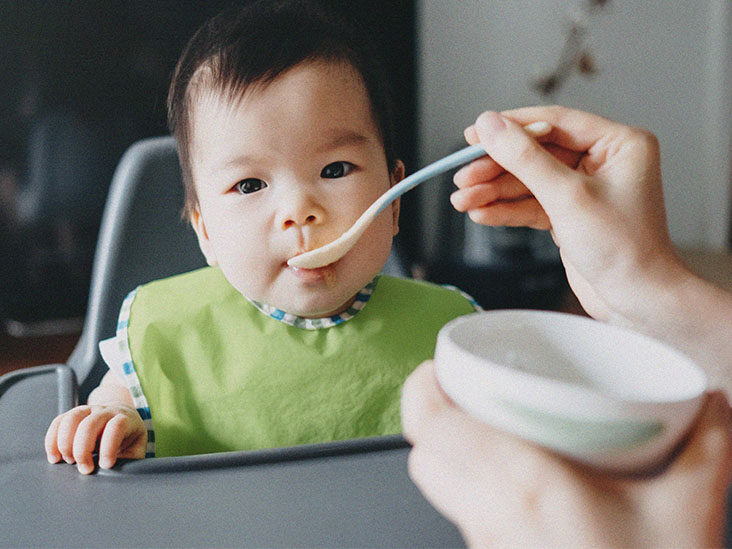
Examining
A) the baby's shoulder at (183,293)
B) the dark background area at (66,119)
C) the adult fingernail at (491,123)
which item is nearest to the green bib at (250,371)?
the baby's shoulder at (183,293)

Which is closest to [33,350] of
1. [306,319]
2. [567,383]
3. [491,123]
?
[306,319]

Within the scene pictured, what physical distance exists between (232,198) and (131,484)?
13.1 inches

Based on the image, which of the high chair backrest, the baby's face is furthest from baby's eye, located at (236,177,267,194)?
the high chair backrest

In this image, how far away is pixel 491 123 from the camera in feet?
1.88

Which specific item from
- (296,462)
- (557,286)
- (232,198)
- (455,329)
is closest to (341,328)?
(232,198)

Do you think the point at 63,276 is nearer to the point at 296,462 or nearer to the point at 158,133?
the point at 158,133

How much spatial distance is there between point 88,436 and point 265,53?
1.48 feet

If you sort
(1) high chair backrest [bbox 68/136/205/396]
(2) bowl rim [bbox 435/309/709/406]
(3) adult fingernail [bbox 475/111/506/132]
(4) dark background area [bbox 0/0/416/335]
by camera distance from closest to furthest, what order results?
(2) bowl rim [bbox 435/309/709/406] < (3) adult fingernail [bbox 475/111/506/132] < (1) high chair backrest [bbox 68/136/205/396] < (4) dark background area [bbox 0/0/416/335]

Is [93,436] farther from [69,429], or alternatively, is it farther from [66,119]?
[66,119]

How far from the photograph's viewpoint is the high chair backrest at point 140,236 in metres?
1.04

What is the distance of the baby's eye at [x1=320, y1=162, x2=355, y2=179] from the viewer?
76cm

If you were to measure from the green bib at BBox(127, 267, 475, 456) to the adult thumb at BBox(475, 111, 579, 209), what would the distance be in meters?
0.39

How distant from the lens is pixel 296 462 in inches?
22.0

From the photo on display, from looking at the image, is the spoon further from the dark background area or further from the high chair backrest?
the dark background area
